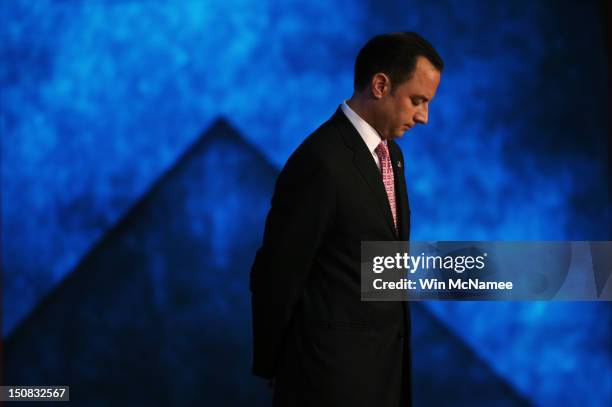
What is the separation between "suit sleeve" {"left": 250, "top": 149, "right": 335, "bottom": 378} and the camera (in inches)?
57.3

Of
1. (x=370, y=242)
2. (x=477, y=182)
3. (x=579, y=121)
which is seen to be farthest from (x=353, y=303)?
(x=579, y=121)

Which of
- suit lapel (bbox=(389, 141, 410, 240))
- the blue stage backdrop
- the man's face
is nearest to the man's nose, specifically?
the man's face

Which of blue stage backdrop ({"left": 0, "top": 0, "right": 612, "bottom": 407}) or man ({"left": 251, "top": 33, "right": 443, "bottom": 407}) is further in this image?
blue stage backdrop ({"left": 0, "top": 0, "right": 612, "bottom": 407})

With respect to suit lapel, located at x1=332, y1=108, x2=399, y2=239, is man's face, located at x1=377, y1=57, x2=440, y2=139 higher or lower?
higher

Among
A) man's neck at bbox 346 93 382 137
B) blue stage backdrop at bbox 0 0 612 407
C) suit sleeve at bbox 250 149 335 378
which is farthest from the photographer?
blue stage backdrop at bbox 0 0 612 407

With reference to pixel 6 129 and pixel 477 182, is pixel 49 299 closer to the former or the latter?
pixel 6 129

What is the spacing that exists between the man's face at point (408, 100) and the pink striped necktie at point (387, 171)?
0.14 feet

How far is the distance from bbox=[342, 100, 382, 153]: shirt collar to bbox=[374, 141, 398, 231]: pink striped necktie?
3 cm

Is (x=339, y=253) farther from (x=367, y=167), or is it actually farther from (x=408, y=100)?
(x=408, y=100)

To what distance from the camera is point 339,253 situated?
1488 mm

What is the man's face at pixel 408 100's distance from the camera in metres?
1.55

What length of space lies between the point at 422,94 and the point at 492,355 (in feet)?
4.99

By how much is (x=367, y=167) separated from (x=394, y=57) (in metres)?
0.21

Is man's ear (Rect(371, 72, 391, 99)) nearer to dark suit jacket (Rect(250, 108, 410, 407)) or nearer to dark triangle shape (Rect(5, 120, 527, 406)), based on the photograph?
dark suit jacket (Rect(250, 108, 410, 407))
